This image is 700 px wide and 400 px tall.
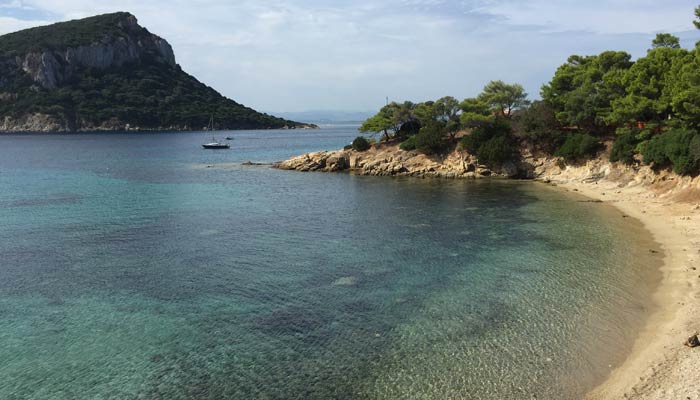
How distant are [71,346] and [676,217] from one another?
39.7 metres

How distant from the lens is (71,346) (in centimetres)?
1877

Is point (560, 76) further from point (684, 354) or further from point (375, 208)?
point (684, 354)

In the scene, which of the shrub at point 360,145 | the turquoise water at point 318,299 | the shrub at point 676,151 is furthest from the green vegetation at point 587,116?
→ the turquoise water at point 318,299

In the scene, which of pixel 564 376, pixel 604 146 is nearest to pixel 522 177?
pixel 604 146

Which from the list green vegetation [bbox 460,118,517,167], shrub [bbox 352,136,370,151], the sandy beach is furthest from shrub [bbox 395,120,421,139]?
the sandy beach

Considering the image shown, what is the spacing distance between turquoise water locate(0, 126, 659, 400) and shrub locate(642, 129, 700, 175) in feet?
26.1

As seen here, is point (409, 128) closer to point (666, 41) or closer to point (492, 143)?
point (492, 143)

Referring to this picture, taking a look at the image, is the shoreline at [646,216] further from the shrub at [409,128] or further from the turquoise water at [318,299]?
the shrub at [409,128]

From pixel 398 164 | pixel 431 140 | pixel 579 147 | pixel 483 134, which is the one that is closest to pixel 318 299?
pixel 579 147

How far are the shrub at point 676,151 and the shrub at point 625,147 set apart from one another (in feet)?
9.97

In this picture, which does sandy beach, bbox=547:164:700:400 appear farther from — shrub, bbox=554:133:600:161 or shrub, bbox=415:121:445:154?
shrub, bbox=415:121:445:154

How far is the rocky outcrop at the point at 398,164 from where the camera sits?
2633 inches

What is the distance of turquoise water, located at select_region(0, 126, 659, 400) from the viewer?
16531 millimetres

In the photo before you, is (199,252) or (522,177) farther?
(522,177)
